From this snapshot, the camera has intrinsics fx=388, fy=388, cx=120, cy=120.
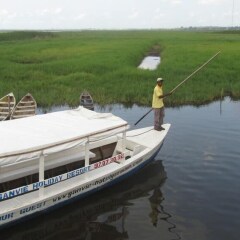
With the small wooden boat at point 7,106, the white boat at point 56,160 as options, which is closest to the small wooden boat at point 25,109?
the small wooden boat at point 7,106

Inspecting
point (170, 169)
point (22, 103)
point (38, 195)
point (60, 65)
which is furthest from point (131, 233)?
point (60, 65)

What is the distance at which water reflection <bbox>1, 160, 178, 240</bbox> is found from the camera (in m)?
9.23

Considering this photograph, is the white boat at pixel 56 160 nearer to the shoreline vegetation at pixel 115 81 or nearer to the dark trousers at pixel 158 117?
the dark trousers at pixel 158 117

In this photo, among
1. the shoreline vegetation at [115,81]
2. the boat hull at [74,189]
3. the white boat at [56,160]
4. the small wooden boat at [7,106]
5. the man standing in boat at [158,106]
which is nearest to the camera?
the white boat at [56,160]

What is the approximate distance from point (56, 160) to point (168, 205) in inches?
131

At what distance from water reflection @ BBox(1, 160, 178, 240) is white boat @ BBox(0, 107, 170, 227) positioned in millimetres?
366

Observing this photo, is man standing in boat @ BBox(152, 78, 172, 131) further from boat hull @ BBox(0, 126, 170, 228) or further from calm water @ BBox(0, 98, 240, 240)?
boat hull @ BBox(0, 126, 170, 228)

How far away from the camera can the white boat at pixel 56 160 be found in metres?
8.80

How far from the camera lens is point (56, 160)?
9938mm

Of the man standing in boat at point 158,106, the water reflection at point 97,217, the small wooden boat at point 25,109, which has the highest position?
the man standing in boat at point 158,106

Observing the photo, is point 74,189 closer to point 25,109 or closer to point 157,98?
point 157,98

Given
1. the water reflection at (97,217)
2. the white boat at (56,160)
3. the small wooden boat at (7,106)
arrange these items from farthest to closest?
the small wooden boat at (7,106)
the water reflection at (97,217)
the white boat at (56,160)

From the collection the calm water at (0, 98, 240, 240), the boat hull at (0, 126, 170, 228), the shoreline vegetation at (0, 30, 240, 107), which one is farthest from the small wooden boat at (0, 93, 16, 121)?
the boat hull at (0, 126, 170, 228)

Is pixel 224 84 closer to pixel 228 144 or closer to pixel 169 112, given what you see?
pixel 169 112
